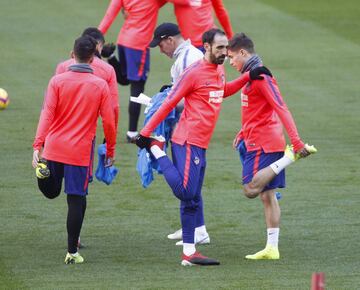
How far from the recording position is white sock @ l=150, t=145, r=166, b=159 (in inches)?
436

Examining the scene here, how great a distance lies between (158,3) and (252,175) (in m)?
6.06

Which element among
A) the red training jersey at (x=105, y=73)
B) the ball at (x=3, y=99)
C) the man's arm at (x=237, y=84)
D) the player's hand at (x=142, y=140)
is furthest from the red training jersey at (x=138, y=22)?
the player's hand at (x=142, y=140)

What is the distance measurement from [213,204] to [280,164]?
2.64 meters

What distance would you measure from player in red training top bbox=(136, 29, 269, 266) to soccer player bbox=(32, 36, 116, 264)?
0.46 meters

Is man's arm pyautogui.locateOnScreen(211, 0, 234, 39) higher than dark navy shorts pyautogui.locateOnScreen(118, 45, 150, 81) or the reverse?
higher

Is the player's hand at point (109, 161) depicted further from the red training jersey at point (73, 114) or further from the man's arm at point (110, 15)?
the man's arm at point (110, 15)

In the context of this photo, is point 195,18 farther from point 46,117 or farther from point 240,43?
point 46,117

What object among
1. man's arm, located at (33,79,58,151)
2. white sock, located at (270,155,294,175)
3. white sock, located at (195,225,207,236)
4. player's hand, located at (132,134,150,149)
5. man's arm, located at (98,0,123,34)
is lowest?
white sock, located at (195,225,207,236)

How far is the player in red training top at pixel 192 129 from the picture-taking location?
11.0 meters

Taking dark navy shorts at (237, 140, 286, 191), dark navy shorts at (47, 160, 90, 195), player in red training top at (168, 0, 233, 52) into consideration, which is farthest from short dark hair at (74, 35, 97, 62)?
player in red training top at (168, 0, 233, 52)

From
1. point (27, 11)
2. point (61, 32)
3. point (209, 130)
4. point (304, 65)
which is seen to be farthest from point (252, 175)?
point (27, 11)

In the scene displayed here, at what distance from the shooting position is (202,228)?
12102 millimetres

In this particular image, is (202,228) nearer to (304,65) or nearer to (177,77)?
(177,77)

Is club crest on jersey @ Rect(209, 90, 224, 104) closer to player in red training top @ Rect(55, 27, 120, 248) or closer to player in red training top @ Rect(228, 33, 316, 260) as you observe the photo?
player in red training top @ Rect(228, 33, 316, 260)
